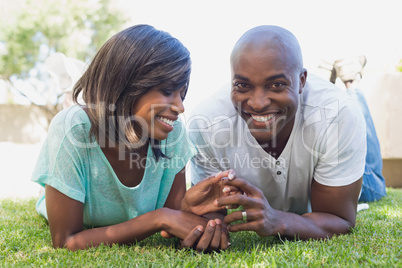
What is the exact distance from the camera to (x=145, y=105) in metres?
2.57

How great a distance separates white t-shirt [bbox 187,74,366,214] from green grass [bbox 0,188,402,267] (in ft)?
1.56

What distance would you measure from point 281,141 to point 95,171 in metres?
1.43

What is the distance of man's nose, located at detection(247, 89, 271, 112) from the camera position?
265 cm

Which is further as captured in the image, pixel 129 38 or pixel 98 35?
pixel 98 35

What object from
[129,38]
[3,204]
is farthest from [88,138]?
[3,204]

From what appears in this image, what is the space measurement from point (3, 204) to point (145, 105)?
2800 mm

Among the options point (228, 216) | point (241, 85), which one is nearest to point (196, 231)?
point (228, 216)

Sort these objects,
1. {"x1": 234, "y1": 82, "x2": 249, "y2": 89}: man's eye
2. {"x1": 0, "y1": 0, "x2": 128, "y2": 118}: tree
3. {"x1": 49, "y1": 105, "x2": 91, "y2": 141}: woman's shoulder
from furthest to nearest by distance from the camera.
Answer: {"x1": 0, "y1": 0, "x2": 128, "y2": 118}: tree
{"x1": 234, "y1": 82, "x2": 249, "y2": 89}: man's eye
{"x1": 49, "y1": 105, "x2": 91, "y2": 141}: woman's shoulder

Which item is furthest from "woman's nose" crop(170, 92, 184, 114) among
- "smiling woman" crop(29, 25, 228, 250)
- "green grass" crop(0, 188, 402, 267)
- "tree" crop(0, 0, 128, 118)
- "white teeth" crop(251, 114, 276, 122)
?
"tree" crop(0, 0, 128, 118)

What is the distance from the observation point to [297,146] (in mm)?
3010

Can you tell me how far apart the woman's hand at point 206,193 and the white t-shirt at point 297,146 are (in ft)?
1.95

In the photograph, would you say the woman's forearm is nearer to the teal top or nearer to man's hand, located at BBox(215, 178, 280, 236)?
the teal top

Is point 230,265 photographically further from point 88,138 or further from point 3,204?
point 3,204

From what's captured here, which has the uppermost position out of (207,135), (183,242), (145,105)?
(145,105)
